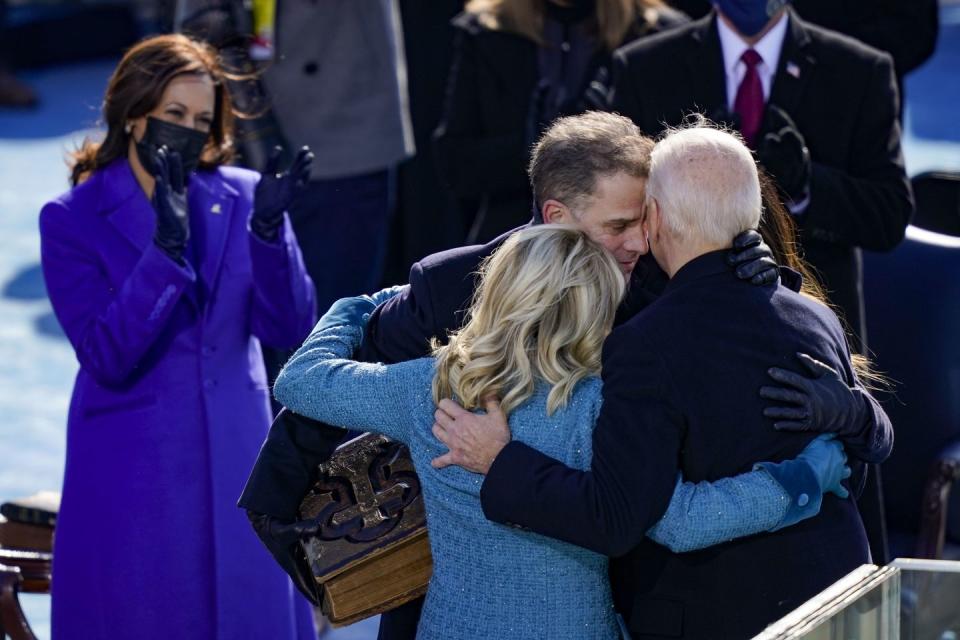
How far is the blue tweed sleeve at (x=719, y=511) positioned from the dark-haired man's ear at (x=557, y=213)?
1.87 ft

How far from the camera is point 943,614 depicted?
2.09m

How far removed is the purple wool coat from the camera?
344 cm

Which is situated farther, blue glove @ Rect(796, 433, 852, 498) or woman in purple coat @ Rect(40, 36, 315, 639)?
woman in purple coat @ Rect(40, 36, 315, 639)

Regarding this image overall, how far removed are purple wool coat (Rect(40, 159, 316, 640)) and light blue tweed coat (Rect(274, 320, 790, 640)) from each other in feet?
3.01

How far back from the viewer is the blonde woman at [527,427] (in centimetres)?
240

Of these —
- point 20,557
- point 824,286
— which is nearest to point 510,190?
point 824,286

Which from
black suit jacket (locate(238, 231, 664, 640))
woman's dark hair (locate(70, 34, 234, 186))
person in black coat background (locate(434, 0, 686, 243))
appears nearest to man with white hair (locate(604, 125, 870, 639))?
black suit jacket (locate(238, 231, 664, 640))

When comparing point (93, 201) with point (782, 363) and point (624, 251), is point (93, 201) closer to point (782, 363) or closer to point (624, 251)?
point (624, 251)

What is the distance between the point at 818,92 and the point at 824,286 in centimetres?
50

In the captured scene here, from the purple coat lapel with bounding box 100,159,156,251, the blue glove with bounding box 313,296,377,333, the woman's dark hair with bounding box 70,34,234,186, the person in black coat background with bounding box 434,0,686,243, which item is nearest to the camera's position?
the blue glove with bounding box 313,296,377,333

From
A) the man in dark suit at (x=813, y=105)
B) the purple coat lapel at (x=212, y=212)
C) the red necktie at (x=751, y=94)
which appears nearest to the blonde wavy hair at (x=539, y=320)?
the purple coat lapel at (x=212, y=212)

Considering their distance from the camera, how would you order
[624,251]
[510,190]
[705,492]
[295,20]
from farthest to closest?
[295,20] → [510,190] → [624,251] → [705,492]

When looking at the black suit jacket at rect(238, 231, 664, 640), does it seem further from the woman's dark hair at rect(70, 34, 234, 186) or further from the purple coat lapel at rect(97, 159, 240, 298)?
the woman's dark hair at rect(70, 34, 234, 186)

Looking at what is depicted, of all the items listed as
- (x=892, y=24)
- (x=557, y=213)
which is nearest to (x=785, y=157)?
(x=557, y=213)
